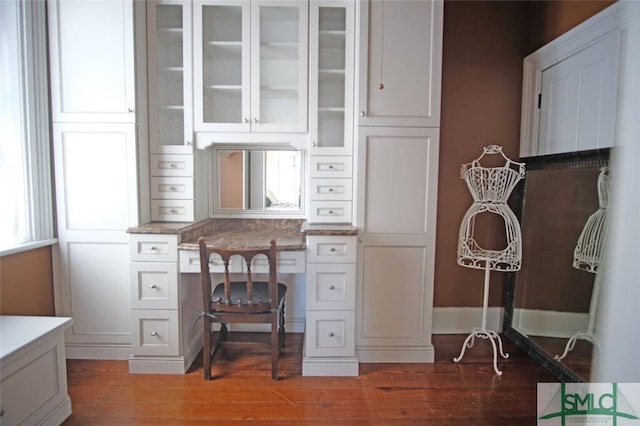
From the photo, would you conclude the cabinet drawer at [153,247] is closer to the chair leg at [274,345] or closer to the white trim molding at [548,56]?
the chair leg at [274,345]

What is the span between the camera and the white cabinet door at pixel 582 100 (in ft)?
6.19

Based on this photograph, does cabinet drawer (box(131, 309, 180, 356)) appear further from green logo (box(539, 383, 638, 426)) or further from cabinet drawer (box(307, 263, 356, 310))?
green logo (box(539, 383, 638, 426))

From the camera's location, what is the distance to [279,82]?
241 centimetres

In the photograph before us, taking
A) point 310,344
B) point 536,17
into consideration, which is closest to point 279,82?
point 310,344

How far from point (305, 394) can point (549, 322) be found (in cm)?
171

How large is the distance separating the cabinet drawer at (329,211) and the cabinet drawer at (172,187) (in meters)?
0.88

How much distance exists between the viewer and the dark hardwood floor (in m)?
1.79

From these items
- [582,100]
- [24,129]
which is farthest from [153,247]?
[582,100]

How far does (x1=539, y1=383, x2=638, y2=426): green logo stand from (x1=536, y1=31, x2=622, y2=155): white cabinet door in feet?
4.36

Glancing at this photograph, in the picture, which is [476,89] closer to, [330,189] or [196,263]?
[330,189]

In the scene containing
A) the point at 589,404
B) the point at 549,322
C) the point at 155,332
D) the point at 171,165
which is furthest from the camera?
the point at 171,165

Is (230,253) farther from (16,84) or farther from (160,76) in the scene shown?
(16,84)

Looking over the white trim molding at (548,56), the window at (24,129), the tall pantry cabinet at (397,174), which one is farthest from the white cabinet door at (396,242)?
the window at (24,129)

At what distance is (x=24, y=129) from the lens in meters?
2.07
